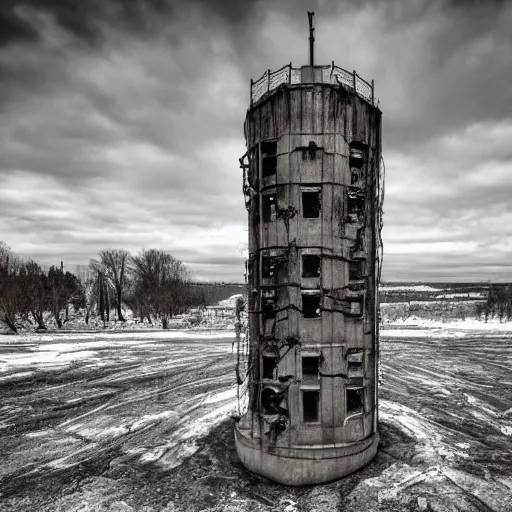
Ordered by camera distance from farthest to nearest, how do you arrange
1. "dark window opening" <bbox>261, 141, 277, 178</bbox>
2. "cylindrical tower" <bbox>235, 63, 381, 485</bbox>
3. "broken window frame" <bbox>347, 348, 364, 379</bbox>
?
"dark window opening" <bbox>261, 141, 277, 178</bbox> < "broken window frame" <bbox>347, 348, 364, 379</bbox> < "cylindrical tower" <bbox>235, 63, 381, 485</bbox>

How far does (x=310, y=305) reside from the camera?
13133 millimetres

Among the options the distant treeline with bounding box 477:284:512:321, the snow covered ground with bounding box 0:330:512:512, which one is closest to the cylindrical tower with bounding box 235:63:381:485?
the snow covered ground with bounding box 0:330:512:512

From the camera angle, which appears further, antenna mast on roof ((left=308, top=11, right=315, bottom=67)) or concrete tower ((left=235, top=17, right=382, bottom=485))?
antenna mast on roof ((left=308, top=11, right=315, bottom=67))

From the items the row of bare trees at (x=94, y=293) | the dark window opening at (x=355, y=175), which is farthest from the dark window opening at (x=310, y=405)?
the row of bare trees at (x=94, y=293)

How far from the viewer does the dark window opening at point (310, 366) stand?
39.3 ft

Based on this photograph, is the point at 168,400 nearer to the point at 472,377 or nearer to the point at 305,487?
the point at 305,487

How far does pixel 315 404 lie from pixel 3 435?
12.1 m

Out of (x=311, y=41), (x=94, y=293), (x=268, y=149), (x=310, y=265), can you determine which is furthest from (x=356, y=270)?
(x=94, y=293)

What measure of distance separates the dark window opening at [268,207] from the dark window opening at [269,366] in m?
4.13

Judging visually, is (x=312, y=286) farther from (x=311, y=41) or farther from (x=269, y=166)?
(x=311, y=41)

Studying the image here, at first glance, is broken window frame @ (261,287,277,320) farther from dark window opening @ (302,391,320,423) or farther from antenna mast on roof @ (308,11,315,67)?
antenna mast on roof @ (308,11,315,67)

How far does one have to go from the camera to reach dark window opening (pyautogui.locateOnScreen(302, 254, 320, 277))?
1207 cm

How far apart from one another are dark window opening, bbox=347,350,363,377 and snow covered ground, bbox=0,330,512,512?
2.80m

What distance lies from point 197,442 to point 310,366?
574 centimetres
